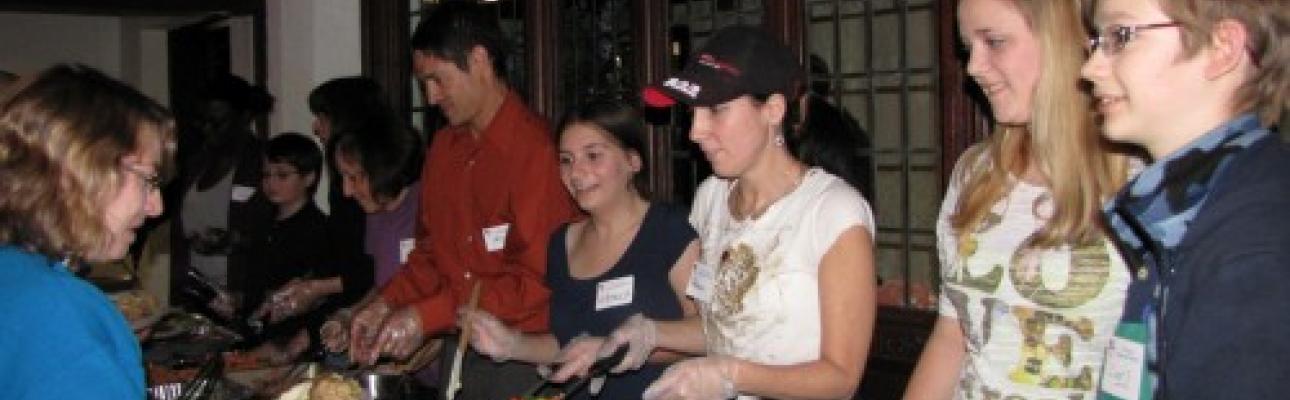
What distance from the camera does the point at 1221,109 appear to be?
1300 mm

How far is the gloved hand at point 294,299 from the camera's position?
4.19 metres

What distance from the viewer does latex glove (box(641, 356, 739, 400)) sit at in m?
2.11

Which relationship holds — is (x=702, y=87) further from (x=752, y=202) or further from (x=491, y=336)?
(x=491, y=336)

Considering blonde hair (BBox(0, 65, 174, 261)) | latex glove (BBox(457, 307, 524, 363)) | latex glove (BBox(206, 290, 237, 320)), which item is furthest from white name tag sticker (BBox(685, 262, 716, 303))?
latex glove (BBox(206, 290, 237, 320))

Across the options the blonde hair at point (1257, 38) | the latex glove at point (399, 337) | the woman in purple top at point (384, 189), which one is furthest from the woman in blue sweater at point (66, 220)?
the woman in purple top at point (384, 189)

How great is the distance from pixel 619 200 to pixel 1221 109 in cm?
164

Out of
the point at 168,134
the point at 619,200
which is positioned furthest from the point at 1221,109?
the point at 619,200

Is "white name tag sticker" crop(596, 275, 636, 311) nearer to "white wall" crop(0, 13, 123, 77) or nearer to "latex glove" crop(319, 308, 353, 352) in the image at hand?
"latex glove" crop(319, 308, 353, 352)

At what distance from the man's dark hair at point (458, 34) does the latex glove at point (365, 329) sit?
634mm

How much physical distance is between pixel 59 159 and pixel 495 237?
174 centimetres

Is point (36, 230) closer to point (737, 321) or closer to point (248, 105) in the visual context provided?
point (737, 321)

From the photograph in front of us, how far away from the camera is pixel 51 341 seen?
4.94 feet

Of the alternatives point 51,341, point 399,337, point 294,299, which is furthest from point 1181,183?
point 294,299

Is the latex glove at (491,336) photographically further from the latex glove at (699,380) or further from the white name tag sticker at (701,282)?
the latex glove at (699,380)
